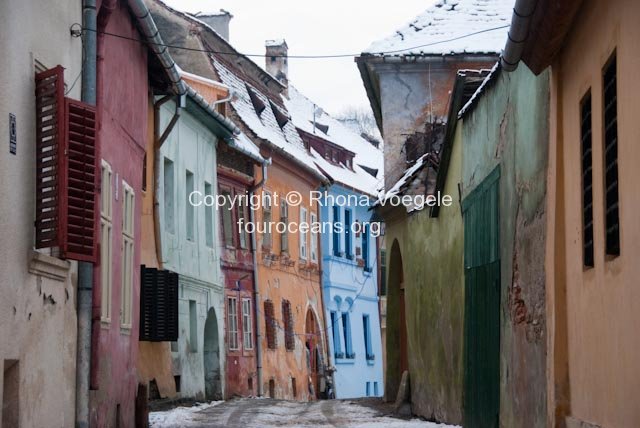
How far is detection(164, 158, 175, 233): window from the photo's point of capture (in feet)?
83.2

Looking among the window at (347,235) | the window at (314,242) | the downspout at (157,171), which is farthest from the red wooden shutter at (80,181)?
the window at (347,235)

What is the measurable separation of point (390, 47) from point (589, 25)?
59.4 ft

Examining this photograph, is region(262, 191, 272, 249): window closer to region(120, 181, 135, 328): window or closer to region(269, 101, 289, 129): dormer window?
region(269, 101, 289, 129): dormer window

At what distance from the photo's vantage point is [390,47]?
26.2m

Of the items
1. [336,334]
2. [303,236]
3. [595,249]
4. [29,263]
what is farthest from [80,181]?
[336,334]

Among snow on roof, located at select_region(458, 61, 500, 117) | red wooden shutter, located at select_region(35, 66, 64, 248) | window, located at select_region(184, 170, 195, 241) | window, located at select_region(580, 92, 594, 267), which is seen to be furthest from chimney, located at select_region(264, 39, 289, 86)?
window, located at select_region(580, 92, 594, 267)

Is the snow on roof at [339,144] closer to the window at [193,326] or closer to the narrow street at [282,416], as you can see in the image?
the window at [193,326]

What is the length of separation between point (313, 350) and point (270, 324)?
241 inches

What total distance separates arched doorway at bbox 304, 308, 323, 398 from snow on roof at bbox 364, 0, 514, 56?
15666 millimetres

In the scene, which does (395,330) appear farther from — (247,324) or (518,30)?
(518,30)

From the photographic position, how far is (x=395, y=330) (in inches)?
997

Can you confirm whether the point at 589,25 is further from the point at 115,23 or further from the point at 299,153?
the point at 299,153

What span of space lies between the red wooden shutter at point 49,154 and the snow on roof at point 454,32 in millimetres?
15539

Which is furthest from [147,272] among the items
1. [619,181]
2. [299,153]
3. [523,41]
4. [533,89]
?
[299,153]
